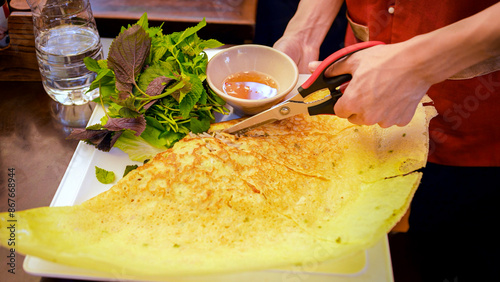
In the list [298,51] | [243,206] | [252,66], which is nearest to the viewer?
[243,206]

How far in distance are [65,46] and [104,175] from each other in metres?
0.79

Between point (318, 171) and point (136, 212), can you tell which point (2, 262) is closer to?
point (136, 212)

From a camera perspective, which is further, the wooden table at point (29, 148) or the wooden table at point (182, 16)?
the wooden table at point (182, 16)

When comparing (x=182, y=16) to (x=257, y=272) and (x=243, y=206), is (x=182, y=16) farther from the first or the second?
(x=257, y=272)

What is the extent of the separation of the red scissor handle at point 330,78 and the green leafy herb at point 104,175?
0.89 m

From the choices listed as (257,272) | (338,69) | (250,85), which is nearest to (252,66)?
(250,85)

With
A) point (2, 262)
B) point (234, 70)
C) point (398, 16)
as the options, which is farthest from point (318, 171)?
point (2, 262)

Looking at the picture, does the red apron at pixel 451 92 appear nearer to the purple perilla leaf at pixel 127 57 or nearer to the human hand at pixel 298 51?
the human hand at pixel 298 51

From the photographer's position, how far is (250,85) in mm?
1946

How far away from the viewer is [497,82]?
179cm

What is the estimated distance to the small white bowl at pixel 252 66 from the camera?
1852 mm

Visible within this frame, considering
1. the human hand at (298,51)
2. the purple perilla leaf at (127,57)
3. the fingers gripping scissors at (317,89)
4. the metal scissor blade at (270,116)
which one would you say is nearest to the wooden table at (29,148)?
the purple perilla leaf at (127,57)

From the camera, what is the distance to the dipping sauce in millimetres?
1892

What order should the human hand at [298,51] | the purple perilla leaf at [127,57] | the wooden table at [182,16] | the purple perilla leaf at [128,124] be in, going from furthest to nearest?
the wooden table at [182,16], the human hand at [298,51], the purple perilla leaf at [127,57], the purple perilla leaf at [128,124]
